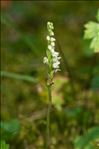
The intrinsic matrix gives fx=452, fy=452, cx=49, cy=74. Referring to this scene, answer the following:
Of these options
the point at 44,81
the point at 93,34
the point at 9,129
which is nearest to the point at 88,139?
the point at 9,129

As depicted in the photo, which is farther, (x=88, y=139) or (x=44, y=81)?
(x=44, y=81)

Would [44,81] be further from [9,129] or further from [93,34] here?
[93,34]

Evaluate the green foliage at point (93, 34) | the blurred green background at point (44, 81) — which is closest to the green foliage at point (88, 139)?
the blurred green background at point (44, 81)

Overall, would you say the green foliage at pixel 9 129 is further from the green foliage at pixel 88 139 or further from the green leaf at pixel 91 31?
the green leaf at pixel 91 31

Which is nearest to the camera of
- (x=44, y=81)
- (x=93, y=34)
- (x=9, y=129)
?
(x=93, y=34)

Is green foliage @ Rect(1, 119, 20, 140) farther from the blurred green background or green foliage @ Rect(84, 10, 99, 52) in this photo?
green foliage @ Rect(84, 10, 99, 52)

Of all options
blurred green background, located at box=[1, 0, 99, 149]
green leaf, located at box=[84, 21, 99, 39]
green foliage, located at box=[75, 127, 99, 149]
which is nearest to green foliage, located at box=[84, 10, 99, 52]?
green leaf, located at box=[84, 21, 99, 39]
